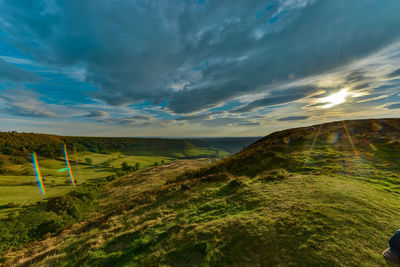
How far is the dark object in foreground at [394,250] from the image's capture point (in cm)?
420

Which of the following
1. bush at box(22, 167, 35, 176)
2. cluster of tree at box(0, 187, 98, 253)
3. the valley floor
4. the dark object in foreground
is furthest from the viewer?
bush at box(22, 167, 35, 176)

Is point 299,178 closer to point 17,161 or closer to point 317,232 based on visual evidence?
point 317,232

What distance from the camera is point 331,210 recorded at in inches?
311

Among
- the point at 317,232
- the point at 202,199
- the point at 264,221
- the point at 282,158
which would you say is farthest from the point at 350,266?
the point at 282,158

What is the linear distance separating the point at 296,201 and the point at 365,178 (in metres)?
10.1

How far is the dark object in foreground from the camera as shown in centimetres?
420

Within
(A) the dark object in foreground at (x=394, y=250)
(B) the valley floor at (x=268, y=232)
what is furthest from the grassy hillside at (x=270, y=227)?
(A) the dark object in foreground at (x=394, y=250)

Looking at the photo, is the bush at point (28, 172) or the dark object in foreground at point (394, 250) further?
the bush at point (28, 172)

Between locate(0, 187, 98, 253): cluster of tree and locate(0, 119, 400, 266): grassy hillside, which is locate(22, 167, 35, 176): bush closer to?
locate(0, 187, 98, 253): cluster of tree

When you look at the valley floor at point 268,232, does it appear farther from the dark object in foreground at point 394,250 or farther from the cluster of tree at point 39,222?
the cluster of tree at point 39,222

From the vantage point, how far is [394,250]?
4426mm

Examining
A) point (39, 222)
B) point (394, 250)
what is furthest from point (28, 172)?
point (394, 250)

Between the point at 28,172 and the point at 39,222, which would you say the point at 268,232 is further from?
the point at 28,172

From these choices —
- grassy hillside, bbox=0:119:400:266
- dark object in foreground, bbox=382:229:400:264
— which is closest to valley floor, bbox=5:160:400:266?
grassy hillside, bbox=0:119:400:266
